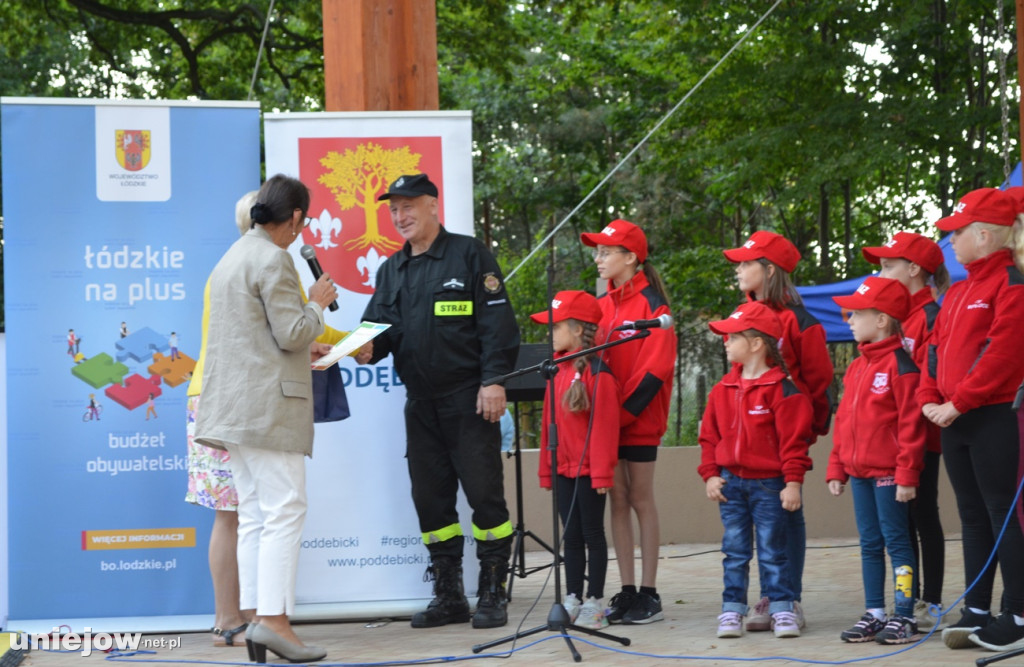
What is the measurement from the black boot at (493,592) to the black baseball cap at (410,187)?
5.84ft

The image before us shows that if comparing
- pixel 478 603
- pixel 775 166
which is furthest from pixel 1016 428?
pixel 775 166

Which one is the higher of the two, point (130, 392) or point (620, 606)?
point (130, 392)

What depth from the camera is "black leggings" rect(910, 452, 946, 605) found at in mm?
5156

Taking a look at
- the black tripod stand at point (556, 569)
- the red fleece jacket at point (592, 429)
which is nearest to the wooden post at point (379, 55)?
the red fleece jacket at point (592, 429)

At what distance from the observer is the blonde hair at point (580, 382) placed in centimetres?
530

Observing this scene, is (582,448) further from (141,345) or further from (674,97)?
(674,97)

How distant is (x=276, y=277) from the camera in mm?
4719

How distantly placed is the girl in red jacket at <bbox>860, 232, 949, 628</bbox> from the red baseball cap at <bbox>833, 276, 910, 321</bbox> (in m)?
0.16

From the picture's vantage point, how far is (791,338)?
533cm

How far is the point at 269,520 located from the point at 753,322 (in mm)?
2215

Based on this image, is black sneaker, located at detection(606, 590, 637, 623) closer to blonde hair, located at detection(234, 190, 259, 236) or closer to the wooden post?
blonde hair, located at detection(234, 190, 259, 236)

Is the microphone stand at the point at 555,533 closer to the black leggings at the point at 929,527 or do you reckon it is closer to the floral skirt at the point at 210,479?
the floral skirt at the point at 210,479

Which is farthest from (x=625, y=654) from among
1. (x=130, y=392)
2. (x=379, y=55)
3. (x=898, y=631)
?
(x=379, y=55)

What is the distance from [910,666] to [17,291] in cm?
429
